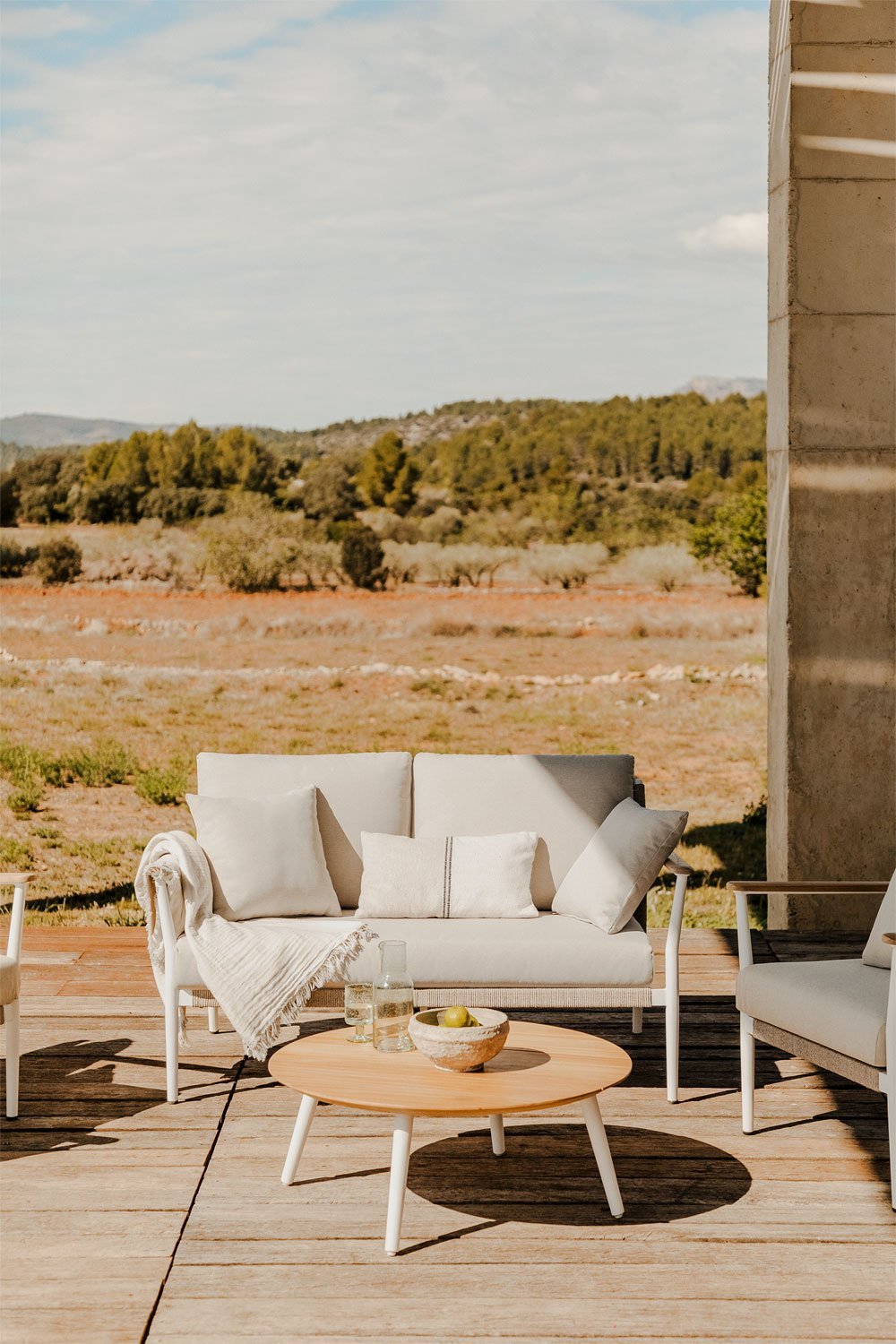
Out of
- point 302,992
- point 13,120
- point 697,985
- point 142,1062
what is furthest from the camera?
point 13,120

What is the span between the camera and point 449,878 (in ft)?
15.0

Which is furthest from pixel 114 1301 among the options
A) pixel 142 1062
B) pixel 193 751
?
pixel 193 751

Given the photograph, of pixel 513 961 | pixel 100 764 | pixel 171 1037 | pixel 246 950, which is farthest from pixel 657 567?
pixel 171 1037

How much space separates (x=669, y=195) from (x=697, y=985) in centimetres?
526

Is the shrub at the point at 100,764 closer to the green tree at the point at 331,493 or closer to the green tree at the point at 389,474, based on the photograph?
the green tree at the point at 331,493

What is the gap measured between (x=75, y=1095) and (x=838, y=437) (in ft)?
13.3

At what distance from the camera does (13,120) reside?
327 inches

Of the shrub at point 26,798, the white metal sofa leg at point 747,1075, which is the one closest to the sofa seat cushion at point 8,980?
the white metal sofa leg at point 747,1075

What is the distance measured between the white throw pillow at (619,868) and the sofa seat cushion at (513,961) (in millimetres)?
137

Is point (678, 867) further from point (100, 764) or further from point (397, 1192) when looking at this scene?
point (100, 764)

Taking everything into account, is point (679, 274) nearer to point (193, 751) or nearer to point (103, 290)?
point (103, 290)

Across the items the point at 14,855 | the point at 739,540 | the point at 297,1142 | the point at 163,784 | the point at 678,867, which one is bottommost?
the point at 14,855

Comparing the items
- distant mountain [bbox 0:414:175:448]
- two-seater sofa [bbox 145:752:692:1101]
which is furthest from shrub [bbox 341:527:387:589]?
two-seater sofa [bbox 145:752:692:1101]

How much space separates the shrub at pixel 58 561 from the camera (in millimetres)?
8539
